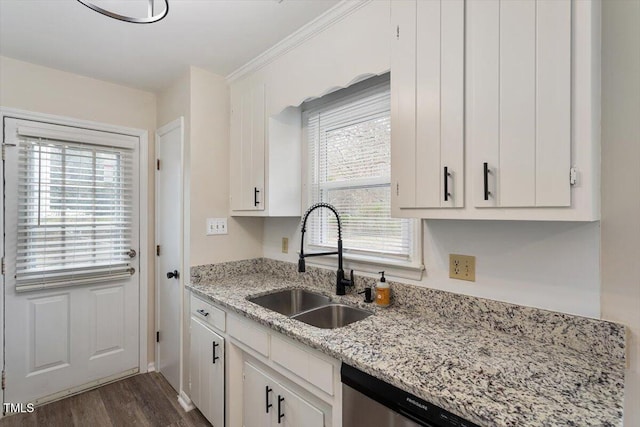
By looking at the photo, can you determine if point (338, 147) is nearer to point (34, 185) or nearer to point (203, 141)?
point (203, 141)

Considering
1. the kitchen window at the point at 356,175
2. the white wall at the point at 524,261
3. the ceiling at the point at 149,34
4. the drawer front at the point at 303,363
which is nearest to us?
the white wall at the point at 524,261

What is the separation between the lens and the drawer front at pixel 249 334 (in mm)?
1547

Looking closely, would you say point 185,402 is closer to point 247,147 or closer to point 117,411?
point 117,411

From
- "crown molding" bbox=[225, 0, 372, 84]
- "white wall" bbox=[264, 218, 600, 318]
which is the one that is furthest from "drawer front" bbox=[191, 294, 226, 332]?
"crown molding" bbox=[225, 0, 372, 84]

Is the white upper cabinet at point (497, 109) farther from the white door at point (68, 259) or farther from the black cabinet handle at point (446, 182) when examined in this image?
the white door at point (68, 259)

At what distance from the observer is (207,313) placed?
2.01 meters

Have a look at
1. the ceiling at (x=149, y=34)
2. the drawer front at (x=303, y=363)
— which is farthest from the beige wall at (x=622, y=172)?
the ceiling at (x=149, y=34)

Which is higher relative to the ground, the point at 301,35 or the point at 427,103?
the point at 301,35

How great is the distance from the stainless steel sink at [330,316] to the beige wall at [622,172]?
1070 mm

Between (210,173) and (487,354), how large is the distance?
82.5 inches

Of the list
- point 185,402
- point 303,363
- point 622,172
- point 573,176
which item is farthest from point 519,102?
point 185,402

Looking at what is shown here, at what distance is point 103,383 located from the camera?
2.59 meters

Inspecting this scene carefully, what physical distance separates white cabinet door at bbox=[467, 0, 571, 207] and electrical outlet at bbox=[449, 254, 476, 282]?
1.32 feet

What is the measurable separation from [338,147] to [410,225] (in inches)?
29.3
